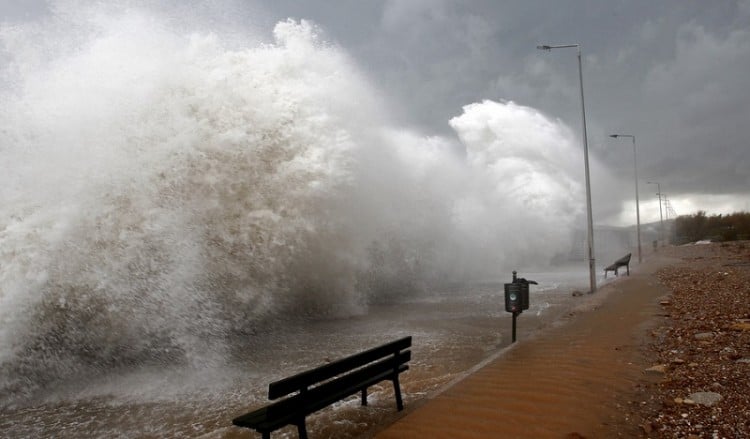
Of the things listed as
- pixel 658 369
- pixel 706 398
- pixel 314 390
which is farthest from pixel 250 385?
pixel 706 398

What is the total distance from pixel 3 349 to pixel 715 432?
31.9 ft

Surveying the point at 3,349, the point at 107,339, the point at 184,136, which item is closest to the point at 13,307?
the point at 3,349

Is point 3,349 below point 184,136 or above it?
below

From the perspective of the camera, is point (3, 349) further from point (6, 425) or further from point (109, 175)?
point (109, 175)

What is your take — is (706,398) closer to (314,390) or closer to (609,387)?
(609,387)

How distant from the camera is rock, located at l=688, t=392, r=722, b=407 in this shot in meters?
4.85

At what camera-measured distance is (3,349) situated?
793 cm

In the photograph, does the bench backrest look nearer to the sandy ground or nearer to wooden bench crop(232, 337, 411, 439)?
wooden bench crop(232, 337, 411, 439)

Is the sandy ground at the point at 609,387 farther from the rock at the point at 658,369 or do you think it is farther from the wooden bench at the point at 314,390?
the wooden bench at the point at 314,390

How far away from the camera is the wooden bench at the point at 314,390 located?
157 inches

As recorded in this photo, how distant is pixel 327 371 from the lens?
453 cm

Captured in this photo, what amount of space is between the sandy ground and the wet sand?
10 mm

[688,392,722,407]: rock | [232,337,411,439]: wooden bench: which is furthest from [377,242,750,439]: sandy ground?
[232,337,411,439]: wooden bench

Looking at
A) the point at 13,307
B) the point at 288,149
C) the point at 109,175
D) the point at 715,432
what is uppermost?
the point at 288,149
